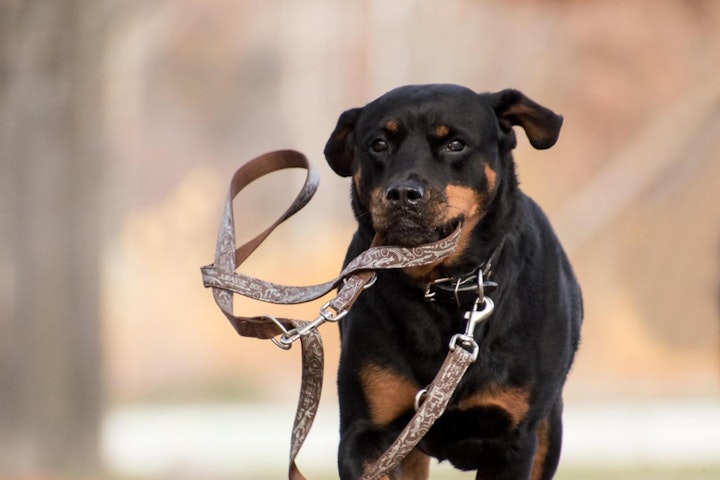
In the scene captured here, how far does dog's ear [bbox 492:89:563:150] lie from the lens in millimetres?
3871

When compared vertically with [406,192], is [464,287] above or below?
below

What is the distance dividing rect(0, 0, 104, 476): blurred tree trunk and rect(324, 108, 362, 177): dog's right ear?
401cm

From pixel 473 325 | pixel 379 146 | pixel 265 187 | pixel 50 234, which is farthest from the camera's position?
pixel 265 187

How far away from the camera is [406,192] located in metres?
3.51

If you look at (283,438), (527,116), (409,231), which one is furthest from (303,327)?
(283,438)

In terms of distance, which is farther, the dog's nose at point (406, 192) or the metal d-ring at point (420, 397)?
the metal d-ring at point (420, 397)

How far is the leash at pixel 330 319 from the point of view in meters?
3.45

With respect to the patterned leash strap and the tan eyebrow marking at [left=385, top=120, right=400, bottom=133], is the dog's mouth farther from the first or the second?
the tan eyebrow marking at [left=385, top=120, right=400, bottom=133]

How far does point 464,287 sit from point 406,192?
39cm

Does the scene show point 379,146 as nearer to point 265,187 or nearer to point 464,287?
point 464,287

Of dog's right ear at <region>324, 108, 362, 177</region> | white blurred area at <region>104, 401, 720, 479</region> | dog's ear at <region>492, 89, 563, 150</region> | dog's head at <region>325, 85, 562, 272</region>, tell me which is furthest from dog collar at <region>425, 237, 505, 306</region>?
white blurred area at <region>104, 401, 720, 479</region>

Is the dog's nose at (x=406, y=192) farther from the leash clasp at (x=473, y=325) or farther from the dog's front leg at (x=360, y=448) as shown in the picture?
the dog's front leg at (x=360, y=448)

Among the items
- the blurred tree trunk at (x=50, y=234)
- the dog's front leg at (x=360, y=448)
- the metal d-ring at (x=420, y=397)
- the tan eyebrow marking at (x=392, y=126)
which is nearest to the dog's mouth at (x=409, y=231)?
the tan eyebrow marking at (x=392, y=126)

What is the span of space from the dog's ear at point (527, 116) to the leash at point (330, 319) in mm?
476
